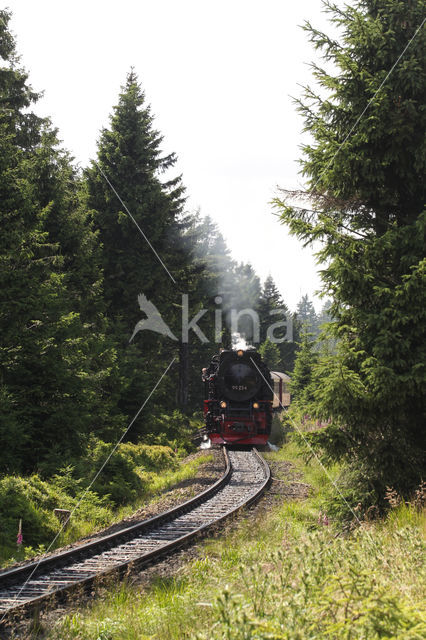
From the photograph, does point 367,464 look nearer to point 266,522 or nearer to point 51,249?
point 266,522

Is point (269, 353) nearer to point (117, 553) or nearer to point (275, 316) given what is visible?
point (275, 316)

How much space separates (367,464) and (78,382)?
9.07 metres

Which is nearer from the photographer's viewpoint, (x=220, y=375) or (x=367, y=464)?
(x=367, y=464)

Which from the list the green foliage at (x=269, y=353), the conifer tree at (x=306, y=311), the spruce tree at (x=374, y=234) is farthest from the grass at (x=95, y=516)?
the conifer tree at (x=306, y=311)

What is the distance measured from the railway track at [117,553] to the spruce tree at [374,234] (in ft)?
11.0

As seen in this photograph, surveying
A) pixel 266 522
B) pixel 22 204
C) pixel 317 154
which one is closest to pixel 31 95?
pixel 22 204

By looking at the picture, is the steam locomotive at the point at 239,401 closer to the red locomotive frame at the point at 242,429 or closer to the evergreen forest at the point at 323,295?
the red locomotive frame at the point at 242,429

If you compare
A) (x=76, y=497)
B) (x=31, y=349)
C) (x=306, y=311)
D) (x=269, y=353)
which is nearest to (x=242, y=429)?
(x=76, y=497)

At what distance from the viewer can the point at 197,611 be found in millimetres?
4789

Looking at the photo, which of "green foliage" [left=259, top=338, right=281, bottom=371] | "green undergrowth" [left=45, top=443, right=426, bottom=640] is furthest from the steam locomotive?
"green foliage" [left=259, top=338, right=281, bottom=371]

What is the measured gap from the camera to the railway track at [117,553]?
6.22 metres

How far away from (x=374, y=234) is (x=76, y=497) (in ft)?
29.1

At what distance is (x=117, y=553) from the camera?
8133mm

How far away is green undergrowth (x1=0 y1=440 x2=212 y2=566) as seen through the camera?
9.49 metres
